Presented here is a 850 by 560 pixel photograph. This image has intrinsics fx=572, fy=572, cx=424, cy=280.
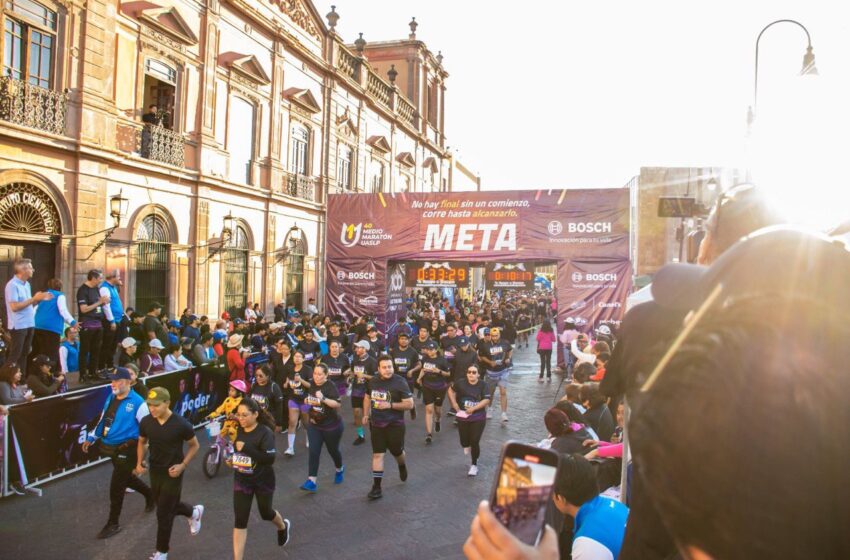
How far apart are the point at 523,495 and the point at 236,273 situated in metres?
22.4

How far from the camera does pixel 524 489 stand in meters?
1.10

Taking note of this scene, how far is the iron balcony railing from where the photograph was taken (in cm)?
1791

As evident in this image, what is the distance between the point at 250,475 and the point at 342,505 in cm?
205

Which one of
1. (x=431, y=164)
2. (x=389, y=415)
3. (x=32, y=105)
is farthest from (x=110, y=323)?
(x=431, y=164)

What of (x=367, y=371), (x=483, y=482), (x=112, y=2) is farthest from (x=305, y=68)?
(x=483, y=482)

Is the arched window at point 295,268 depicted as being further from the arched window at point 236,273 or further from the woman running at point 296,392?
the woman running at point 296,392

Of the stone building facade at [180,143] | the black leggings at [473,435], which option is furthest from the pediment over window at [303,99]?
the black leggings at [473,435]

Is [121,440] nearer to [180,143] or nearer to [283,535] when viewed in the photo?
[283,535]

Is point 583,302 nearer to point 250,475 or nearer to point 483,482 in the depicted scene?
point 483,482

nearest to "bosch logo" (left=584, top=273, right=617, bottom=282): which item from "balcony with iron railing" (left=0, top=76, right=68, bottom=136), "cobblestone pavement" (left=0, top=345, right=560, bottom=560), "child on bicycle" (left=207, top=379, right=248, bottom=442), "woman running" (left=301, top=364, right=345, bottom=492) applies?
"cobblestone pavement" (left=0, top=345, right=560, bottom=560)

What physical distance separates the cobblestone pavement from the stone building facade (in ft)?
29.0

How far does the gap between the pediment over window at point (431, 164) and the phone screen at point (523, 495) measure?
42.7m

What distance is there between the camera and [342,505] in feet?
27.1

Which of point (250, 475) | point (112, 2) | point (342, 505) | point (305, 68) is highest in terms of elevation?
point (305, 68)
